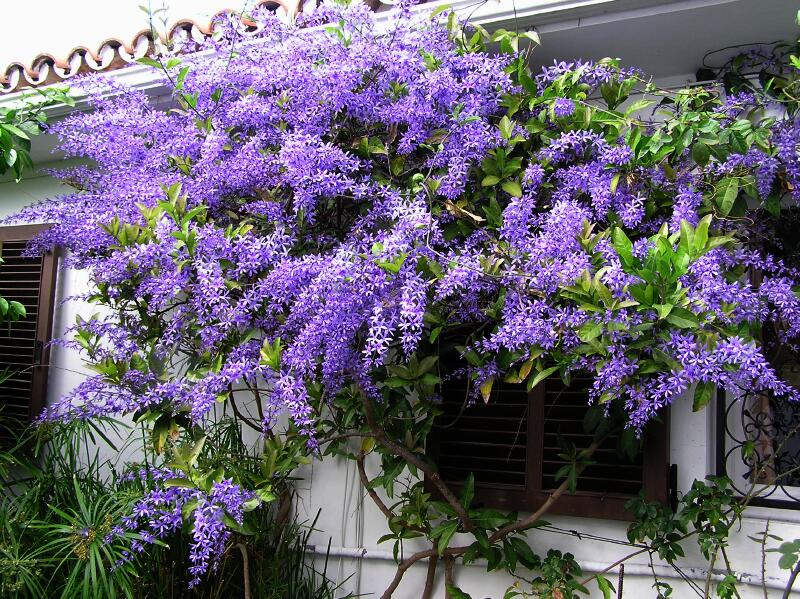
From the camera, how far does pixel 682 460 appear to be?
3895 millimetres

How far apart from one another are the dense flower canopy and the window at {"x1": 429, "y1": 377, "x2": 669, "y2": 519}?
44 cm

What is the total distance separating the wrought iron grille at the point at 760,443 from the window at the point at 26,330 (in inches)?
177

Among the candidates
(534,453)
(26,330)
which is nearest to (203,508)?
(534,453)

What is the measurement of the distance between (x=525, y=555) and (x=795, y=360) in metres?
1.63

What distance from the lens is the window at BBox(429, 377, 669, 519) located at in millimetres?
3887

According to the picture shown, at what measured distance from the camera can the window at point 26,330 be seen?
5750 millimetres

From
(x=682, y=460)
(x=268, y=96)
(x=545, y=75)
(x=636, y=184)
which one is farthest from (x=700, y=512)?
(x=268, y=96)

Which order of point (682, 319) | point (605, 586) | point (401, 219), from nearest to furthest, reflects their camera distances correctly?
point (682, 319) → point (401, 219) → point (605, 586)

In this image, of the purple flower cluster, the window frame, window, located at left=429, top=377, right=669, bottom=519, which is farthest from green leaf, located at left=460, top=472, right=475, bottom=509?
the window frame

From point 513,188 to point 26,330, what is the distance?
4.04 m

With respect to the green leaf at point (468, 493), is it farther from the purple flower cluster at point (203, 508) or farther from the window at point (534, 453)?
the purple flower cluster at point (203, 508)

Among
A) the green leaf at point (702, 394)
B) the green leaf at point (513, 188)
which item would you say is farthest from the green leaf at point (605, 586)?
the green leaf at point (513, 188)

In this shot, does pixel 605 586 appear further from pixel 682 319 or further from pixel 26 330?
pixel 26 330

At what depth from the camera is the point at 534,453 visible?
4.11m
